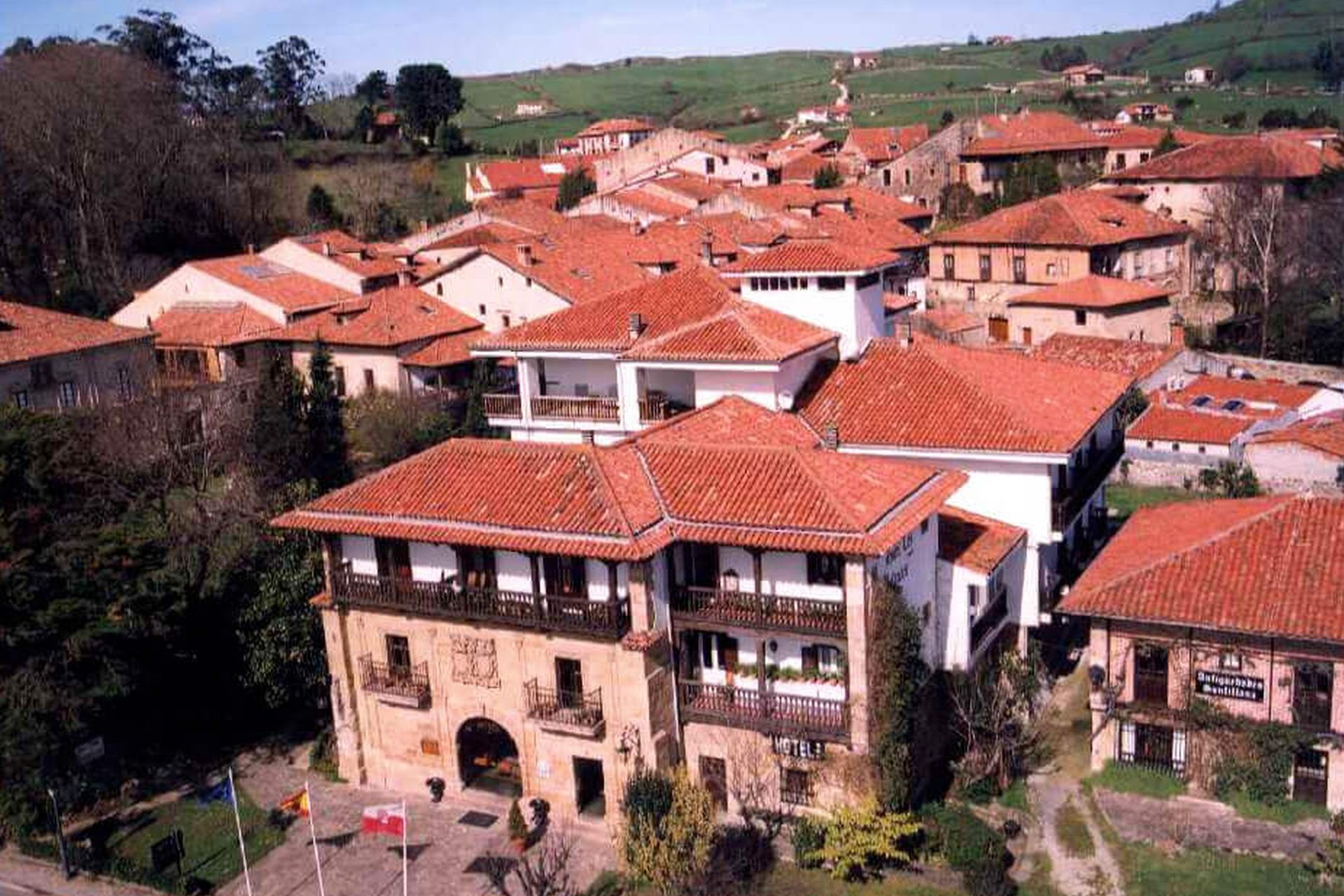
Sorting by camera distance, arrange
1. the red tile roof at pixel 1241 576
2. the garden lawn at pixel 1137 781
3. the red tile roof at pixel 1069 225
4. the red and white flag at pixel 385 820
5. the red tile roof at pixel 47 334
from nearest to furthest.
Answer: the red tile roof at pixel 1241 576 → the red and white flag at pixel 385 820 → the garden lawn at pixel 1137 781 → the red tile roof at pixel 47 334 → the red tile roof at pixel 1069 225

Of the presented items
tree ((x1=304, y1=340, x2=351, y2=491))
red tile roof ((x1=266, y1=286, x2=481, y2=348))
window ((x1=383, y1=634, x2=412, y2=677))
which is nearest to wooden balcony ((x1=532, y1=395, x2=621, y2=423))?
tree ((x1=304, y1=340, x2=351, y2=491))

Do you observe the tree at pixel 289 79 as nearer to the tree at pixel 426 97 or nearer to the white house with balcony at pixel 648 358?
the tree at pixel 426 97

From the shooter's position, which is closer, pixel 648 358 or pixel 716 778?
pixel 716 778

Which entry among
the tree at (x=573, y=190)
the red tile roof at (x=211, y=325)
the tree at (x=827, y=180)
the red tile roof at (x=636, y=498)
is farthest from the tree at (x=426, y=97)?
the red tile roof at (x=636, y=498)

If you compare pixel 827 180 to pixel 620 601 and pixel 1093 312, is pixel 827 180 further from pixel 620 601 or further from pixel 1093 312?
pixel 620 601

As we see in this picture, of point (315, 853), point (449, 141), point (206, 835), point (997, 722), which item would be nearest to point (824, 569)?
point (997, 722)
